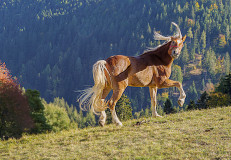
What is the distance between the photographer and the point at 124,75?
489 inches

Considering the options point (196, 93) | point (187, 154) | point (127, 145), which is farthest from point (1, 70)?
point (196, 93)

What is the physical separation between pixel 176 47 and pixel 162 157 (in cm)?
672

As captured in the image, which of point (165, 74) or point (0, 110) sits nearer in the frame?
point (165, 74)

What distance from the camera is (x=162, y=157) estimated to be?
8.18 metres

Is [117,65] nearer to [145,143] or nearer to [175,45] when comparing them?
[175,45]

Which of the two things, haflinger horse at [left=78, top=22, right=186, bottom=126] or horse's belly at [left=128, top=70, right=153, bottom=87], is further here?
horse's belly at [left=128, top=70, right=153, bottom=87]

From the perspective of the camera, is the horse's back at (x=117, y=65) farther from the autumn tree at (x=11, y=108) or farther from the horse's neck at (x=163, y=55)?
the autumn tree at (x=11, y=108)

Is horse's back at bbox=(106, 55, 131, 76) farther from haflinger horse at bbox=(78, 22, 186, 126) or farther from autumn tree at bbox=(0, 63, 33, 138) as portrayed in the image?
autumn tree at bbox=(0, 63, 33, 138)

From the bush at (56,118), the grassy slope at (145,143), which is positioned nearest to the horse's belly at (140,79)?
the grassy slope at (145,143)

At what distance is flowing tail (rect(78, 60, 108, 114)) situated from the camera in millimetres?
11969

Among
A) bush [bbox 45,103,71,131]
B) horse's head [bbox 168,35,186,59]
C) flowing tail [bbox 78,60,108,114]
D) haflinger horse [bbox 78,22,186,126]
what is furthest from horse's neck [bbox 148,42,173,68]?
bush [bbox 45,103,71,131]

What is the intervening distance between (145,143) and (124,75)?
370 centimetres

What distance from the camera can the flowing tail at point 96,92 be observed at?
12.0 m

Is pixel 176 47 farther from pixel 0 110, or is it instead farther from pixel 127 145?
pixel 0 110
